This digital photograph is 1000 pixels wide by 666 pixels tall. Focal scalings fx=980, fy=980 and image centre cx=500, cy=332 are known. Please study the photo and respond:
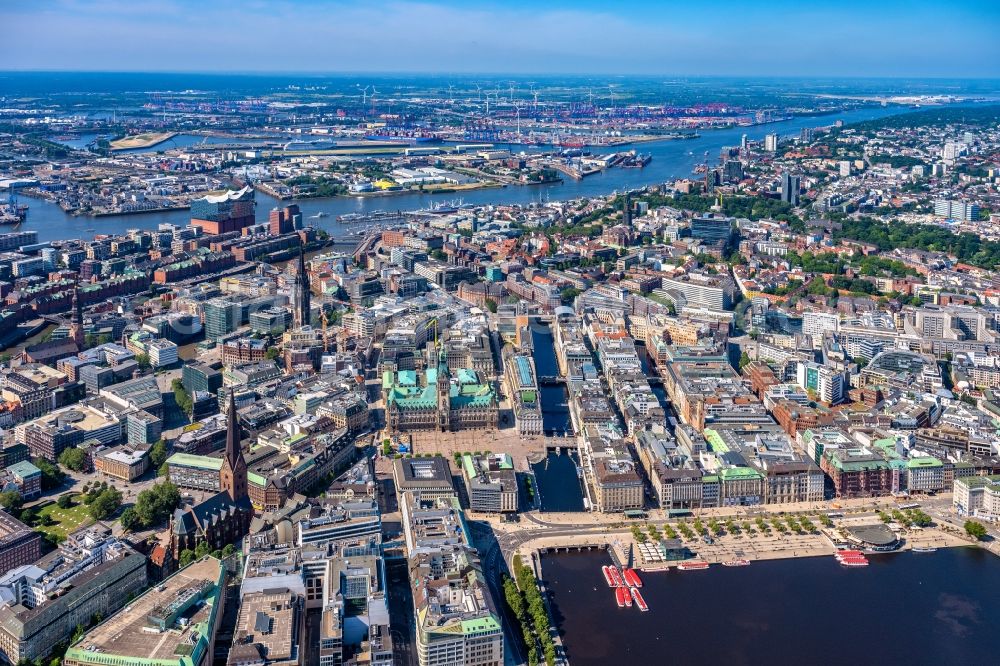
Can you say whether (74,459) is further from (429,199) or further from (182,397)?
(429,199)

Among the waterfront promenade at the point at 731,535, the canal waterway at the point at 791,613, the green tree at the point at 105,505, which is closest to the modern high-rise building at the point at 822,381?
the waterfront promenade at the point at 731,535

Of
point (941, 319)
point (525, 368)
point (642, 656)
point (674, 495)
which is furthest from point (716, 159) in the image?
point (642, 656)

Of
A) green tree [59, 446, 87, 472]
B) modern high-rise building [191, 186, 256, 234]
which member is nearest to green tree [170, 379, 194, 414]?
green tree [59, 446, 87, 472]

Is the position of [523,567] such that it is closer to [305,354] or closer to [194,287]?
[305,354]

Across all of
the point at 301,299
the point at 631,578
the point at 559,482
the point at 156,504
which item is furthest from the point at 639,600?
the point at 301,299

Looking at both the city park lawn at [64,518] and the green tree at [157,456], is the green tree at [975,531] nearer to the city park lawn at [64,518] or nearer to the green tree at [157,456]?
the green tree at [157,456]
